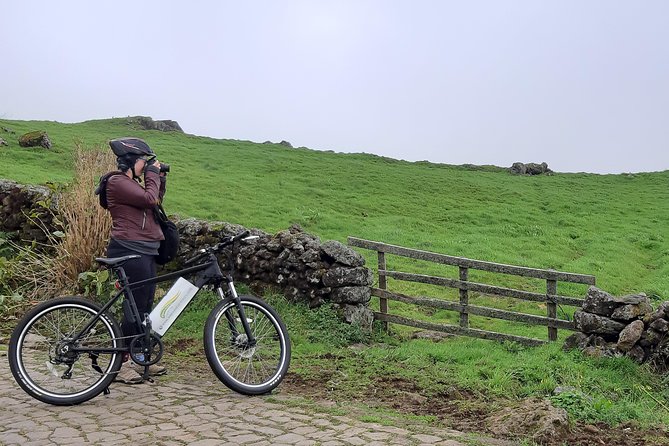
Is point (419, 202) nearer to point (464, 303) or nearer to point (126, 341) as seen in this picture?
point (464, 303)

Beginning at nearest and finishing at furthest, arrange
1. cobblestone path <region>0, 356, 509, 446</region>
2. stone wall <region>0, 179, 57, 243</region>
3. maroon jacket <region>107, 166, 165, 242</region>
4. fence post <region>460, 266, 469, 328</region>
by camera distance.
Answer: cobblestone path <region>0, 356, 509, 446</region> → maroon jacket <region>107, 166, 165, 242</region> → fence post <region>460, 266, 469, 328</region> → stone wall <region>0, 179, 57, 243</region>

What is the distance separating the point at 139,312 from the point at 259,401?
4.95 feet

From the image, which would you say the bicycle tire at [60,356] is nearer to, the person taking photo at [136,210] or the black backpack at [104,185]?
the person taking photo at [136,210]

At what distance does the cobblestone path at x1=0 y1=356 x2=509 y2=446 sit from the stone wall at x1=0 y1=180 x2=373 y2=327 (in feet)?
10.7

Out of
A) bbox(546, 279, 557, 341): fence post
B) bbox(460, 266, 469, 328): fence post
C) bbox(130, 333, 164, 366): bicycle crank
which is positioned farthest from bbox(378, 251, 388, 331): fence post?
bbox(130, 333, 164, 366): bicycle crank

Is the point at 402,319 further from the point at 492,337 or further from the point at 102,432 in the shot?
the point at 102,432

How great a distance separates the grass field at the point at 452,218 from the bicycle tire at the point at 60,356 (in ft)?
6.90

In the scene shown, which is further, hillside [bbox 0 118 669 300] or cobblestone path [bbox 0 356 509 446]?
hillside [bbox 0 118 669 300]

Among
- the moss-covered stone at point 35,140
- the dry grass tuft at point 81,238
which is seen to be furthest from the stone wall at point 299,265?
the moss-covered stone at point 35,140

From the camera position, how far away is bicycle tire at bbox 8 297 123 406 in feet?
18.6

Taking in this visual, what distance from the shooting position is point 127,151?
6.38m

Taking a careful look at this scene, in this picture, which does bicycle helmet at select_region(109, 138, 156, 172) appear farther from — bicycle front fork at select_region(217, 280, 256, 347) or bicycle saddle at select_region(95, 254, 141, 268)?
bicycle front fork at select_region(217, 280, 256, 347)

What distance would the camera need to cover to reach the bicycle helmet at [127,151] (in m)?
6.37

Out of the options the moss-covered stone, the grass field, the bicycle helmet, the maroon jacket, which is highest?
the moss-covered stone
